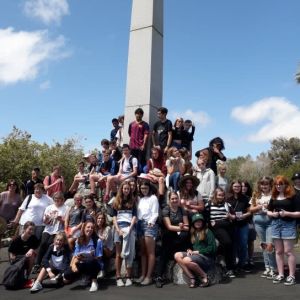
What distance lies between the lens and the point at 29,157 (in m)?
31.4

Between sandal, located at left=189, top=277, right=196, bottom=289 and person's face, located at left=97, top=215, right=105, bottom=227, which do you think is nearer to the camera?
sandal, located at left=189, top=277, right=196, bottom=289

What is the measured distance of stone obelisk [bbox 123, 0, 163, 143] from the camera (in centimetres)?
1088

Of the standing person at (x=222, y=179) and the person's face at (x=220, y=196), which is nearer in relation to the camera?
the person's face at (x=220, y=196)

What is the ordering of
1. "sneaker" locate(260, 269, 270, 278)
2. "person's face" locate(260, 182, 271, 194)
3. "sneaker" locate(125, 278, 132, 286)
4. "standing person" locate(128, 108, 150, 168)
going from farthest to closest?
1. "standing person" locate(128, 108, 150, 168)
2. "person's face" locate(260, 182, 271, 194)
3. "sneaker" locate(260, 269, 270, 278)
4. "sneaker" locate(125, 278, 132, 286)

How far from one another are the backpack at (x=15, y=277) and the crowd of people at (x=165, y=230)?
142 millimetres

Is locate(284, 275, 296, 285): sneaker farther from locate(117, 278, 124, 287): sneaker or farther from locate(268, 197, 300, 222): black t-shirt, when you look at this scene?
locate(117, 278, 124, 287): sneaker

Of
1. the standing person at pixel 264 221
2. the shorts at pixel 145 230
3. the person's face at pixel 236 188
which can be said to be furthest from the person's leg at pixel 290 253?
the shorts at pixel 145 230

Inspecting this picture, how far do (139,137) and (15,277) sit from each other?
472 centimetres

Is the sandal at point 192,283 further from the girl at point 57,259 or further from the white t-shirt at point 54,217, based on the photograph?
the white t-shirt at point 54,217

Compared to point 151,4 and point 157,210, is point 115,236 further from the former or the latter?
point 151,4

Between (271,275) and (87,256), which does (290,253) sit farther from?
(87,256)

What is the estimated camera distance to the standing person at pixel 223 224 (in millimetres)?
6859

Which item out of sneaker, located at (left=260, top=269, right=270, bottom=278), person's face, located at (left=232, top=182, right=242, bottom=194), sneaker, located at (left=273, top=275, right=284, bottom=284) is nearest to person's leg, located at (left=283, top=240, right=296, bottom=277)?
sneaker, located at (left=273, top=275, right=284, bottom=284)

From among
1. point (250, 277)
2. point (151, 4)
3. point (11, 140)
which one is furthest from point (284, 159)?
point (250, 277)
